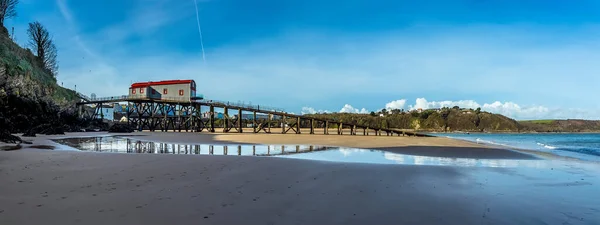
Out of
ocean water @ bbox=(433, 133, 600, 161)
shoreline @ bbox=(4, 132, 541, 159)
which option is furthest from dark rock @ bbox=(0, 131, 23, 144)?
ocean water @ bbox=(433, 133, 600, 161)

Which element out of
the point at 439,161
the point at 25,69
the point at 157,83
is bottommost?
the point at 439,161

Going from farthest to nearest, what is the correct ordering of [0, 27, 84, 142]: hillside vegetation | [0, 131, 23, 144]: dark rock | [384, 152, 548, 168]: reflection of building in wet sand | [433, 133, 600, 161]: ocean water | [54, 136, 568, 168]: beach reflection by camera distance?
[0, 27, 84, 142]: hillside vegetation, [433, 133, 600, 161]: ocean water, [0, 131, 23, 144]: dark rock, [54, 136, 568, 168]: beach reflection, [384, 152, 548, 168]: reflection of building in wet sand

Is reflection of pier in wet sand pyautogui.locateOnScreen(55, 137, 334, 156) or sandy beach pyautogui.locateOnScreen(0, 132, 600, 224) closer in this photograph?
sandy beach pyautogui.locateOnScreen(0, 132, 600, 224)

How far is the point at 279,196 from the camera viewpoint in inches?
234

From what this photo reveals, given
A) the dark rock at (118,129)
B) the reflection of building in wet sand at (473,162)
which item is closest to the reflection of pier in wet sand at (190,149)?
the reflection of building in wet sand at (473,162)

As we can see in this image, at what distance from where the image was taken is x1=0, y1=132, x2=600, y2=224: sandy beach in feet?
14.9

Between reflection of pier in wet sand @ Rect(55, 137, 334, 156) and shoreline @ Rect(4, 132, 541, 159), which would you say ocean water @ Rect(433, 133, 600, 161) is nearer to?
shoreline @ Rect(4, 132, 541, 159)

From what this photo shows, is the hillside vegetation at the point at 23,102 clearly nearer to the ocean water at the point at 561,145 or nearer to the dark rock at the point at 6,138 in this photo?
the dark rock at the point at 6,138

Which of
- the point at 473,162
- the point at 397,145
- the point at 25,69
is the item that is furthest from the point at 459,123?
the point at 25,69

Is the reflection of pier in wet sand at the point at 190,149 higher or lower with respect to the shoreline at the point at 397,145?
higher

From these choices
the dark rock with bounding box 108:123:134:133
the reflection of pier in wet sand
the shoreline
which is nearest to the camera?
the reflection of pier in wet sand

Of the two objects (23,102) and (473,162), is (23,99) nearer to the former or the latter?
(23,102)

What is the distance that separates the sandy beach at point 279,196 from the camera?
454 centimetres

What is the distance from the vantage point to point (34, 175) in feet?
24.6
